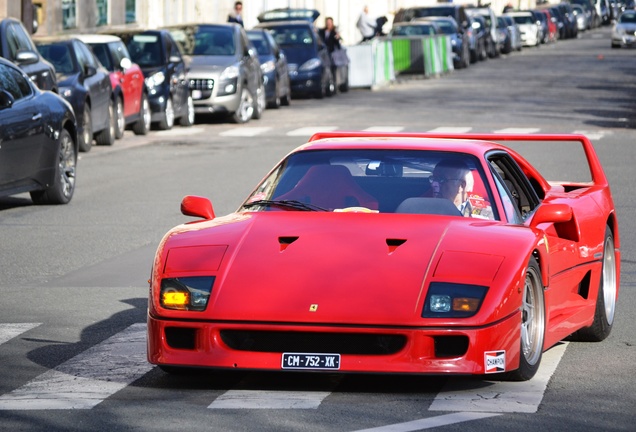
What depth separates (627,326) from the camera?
973cm

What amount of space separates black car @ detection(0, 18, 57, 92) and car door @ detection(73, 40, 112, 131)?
8.23 feet

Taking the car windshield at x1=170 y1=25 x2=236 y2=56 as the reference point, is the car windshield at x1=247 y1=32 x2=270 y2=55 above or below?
below

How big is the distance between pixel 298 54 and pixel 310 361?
31.2 m

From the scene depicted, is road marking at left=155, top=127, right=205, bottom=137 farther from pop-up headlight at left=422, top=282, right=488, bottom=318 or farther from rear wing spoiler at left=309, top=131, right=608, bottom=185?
pop-up headlight at left=422, top=282, right=488, bottom=318

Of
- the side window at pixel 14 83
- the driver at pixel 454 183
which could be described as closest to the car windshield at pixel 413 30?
the side window at pixel 14 83

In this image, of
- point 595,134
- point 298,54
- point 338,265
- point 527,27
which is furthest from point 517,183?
point 527,27

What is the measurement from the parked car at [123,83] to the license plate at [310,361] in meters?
19.5

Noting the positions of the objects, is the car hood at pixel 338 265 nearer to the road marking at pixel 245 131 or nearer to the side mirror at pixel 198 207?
the side mirror at pixel 198 207

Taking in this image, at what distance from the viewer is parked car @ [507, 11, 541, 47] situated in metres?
76.3

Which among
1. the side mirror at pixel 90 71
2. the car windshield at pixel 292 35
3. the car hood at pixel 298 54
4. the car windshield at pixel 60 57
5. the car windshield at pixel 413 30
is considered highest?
the car windshield at pixel 60 57

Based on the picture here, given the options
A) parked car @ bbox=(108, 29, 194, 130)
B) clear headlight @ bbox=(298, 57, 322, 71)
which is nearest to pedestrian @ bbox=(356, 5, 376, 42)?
clear headlight @ bbox=(298, 57, 322, 71)

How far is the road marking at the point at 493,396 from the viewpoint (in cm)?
711

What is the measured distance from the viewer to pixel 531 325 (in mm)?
7918

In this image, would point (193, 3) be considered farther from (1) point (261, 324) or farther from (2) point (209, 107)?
(1) point (261, 324)
